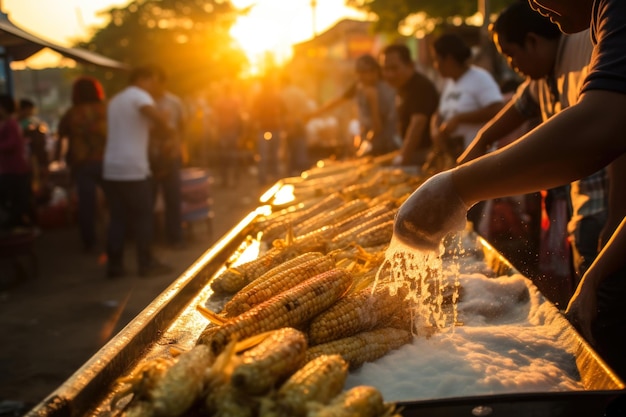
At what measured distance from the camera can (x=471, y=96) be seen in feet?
21.3

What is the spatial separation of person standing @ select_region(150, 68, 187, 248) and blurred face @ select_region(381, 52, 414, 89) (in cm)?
290

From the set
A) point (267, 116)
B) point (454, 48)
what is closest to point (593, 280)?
point (454, 48)

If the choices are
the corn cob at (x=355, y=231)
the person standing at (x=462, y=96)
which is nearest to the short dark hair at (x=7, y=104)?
the person standing at (x=462, y=96)

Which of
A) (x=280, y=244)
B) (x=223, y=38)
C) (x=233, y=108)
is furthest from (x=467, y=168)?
(x=223, y=38)

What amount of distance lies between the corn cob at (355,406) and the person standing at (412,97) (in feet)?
19.3

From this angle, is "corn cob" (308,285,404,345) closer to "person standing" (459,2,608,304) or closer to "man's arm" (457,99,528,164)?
"person standing" (459,2,608,304)

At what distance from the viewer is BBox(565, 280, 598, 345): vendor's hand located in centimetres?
240

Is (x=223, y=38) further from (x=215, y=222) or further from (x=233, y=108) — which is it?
(x=215, y=222)

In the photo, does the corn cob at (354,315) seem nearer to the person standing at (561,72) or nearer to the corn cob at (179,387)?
the corn cob at (179,387)

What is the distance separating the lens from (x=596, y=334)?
9.75 feet

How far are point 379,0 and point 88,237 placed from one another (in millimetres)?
14208

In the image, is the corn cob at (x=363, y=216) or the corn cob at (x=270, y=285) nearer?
the corn cob at (x=270, y=285)

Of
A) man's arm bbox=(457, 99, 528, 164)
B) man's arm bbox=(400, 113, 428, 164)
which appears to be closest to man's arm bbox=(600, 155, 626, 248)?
man's arm bbox=(457, 99, 528, 164)

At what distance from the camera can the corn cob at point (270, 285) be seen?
2396mm
